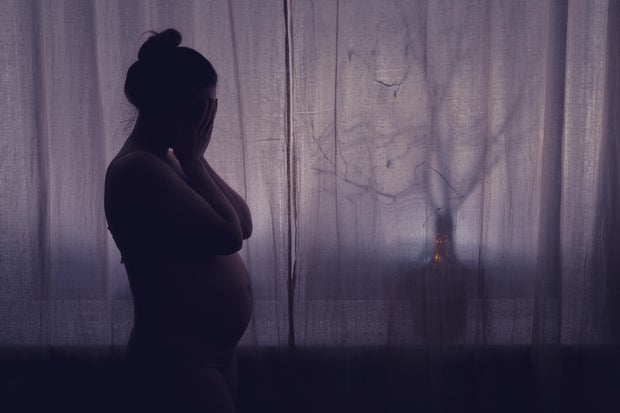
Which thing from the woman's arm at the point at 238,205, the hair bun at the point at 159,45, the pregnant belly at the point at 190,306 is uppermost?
the hair bun at the point at 159,45

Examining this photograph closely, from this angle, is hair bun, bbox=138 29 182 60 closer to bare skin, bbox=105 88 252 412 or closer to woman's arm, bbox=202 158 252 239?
bare skin, bbox=105 88 252 412

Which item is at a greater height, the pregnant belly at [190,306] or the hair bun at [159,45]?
the hair bun at [159,45]

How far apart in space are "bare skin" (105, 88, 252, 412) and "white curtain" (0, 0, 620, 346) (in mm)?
A: 492

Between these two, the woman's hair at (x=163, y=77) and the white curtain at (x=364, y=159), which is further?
the white curtain at (x=364, y=159)

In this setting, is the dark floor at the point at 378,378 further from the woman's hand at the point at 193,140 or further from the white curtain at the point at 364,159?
the woman's hand at the point at 193,140

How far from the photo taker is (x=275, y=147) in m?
1.46

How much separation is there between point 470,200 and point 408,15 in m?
0.58

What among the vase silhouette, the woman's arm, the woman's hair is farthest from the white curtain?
the woman's hair

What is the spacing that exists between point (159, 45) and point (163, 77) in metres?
0.08

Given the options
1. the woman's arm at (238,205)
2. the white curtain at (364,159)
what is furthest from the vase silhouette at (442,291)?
the woman's arm at (238,205)

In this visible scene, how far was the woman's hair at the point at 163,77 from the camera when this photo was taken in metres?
0.94

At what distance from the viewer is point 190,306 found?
928mm

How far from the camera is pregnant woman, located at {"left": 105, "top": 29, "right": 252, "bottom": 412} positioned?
2.89 feet

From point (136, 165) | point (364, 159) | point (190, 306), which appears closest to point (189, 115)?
point (136, 165)
